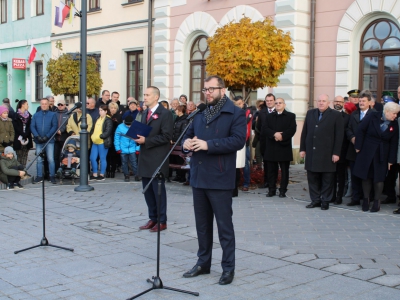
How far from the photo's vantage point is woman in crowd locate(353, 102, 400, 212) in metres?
9.50

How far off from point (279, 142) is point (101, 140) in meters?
4.57

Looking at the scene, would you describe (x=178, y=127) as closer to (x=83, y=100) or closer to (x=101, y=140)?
(x=101, y=140)

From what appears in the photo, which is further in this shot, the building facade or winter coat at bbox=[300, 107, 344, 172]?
the building facade

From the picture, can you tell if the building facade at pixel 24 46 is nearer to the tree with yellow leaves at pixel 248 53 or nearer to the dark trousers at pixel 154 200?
the tree with yellow leaves at pixel 248 53

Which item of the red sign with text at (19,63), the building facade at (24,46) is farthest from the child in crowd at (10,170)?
the red sign with text at (19,63)

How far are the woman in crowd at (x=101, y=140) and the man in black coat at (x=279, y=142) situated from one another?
13.5 feet

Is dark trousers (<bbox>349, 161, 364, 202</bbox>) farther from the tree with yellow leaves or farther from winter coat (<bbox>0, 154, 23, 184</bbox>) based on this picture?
winter coat (<bbox>0, 154, 23, 184</bbox>)

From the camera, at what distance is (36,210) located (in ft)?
31.9

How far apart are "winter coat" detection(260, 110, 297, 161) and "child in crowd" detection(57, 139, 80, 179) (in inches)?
177

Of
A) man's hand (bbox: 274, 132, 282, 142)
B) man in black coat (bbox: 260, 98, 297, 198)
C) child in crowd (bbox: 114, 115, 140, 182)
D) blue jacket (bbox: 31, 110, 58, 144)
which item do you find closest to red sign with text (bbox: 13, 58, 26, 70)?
blue jacket (bbox: 31, 110, 58, 144)

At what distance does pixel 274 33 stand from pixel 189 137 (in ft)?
23.0

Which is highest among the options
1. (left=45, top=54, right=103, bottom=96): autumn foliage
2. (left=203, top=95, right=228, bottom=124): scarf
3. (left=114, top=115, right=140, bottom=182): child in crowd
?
(left=45, top=54, right=103, bottom=96): autumn foliage

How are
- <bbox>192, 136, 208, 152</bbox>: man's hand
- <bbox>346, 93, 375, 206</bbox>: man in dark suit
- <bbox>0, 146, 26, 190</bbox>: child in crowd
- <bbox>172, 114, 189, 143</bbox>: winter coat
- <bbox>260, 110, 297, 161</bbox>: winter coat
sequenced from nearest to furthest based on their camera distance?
<bbox>192, 136, 208, 152</bbox>: man's hand
<bbox>346, 93, 375, 206</bbox>: man in dark suit
<bbox>260, 110, 297, 161</bbox>: winter coat
<bbox>0, 146, 26, 190</bbox>: child in crowd
<bbox>172, 114, 189, 143</bbox>: winter coat

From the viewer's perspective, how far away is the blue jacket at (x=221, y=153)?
573cm
